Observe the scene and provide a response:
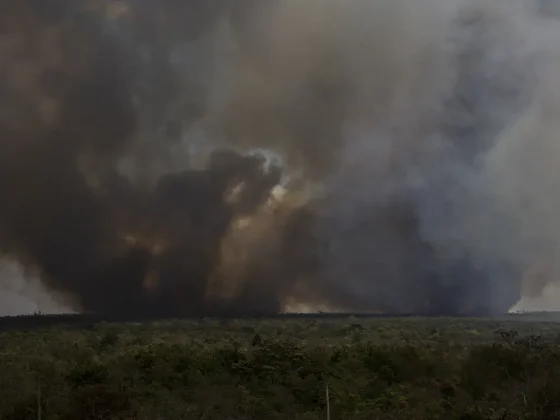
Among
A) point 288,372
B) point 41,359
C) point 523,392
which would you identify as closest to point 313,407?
point 288,372

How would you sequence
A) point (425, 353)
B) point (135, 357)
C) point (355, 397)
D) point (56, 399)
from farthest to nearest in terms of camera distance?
point (425, 353) < point (135, 357) < point (355, 397) < point (56, 399)

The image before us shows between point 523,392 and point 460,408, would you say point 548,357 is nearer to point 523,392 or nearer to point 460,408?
point 523,392

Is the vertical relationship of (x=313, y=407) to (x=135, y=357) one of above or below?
below

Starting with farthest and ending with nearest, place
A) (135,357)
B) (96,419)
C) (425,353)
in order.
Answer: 1. (425,353)
2. (135,357)
3. (96,419)

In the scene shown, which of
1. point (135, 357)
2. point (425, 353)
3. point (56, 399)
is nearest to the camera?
point (56, 399)

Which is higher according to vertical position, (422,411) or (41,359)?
(41,359)

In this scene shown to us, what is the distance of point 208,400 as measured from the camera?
56.7 ft

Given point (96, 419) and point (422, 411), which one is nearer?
point (96, 419)

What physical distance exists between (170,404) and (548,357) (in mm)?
11755

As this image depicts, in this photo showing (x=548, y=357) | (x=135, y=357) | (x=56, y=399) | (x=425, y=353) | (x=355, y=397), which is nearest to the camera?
(x=56, y=399)

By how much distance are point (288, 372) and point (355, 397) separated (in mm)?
2947

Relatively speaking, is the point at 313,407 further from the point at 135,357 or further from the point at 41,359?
the point at 41,359

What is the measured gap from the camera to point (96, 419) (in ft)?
49.2

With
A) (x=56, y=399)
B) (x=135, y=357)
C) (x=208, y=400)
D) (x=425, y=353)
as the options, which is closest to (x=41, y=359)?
A: (x=135, y=357)
